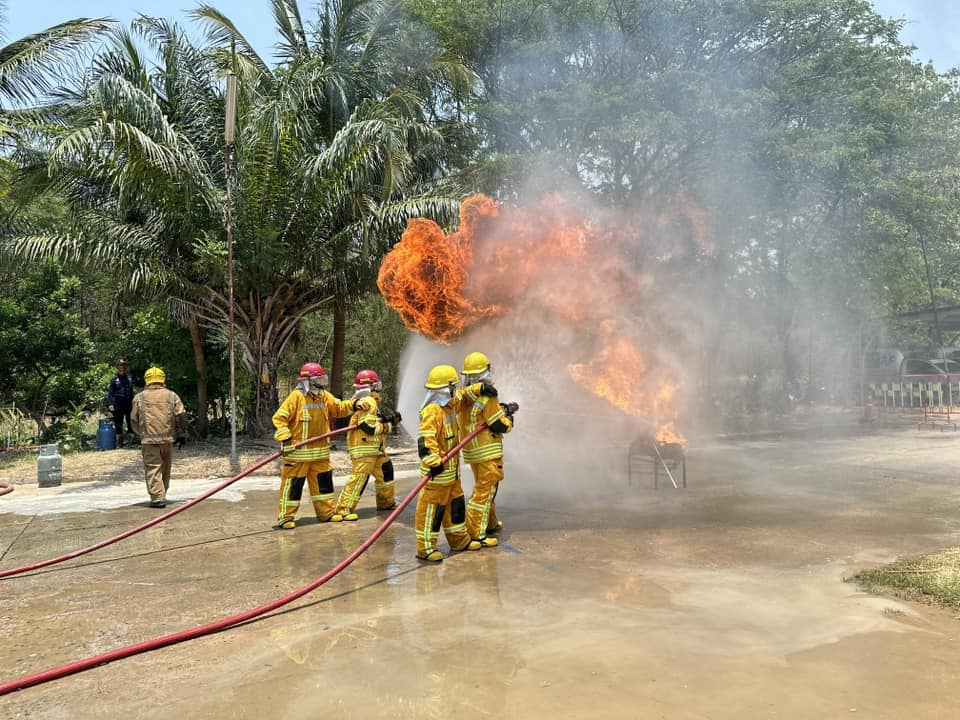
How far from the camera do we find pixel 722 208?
678 inches

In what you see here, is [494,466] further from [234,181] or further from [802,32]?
[802,32]

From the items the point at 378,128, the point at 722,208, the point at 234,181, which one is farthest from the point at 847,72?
the point at 234,181

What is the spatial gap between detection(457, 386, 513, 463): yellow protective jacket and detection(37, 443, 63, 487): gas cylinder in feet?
25.3

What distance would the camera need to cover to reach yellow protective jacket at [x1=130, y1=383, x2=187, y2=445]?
9.16 m

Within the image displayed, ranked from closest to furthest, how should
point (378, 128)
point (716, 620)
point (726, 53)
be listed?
point (716, 620), point (378, 128), point (726, 53)

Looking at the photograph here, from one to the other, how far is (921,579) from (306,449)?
5.81 m

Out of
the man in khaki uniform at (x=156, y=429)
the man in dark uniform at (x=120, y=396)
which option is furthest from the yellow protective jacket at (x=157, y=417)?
the man in dark uniform at (x=120, y=396)

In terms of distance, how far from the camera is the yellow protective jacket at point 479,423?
6598 mm

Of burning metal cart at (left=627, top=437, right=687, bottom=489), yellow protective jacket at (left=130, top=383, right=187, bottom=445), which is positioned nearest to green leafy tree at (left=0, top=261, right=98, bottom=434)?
yellow protective jacket at (left=130, top=383, right=187, bottom=445)

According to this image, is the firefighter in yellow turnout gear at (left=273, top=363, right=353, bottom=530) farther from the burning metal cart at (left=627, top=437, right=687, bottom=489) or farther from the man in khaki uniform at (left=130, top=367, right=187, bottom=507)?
the burning metal cart at (left=627, top=437, right=687, bottom=489)

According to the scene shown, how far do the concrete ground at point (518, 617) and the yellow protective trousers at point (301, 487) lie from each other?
267 mm

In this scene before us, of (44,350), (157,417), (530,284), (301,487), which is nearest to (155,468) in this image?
(157,417)

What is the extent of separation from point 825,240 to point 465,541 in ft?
53.7

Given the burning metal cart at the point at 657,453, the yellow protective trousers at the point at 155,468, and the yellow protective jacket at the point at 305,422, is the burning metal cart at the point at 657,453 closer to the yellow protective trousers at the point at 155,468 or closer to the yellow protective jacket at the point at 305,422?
the yellow protective jacket at the point at 305,422
